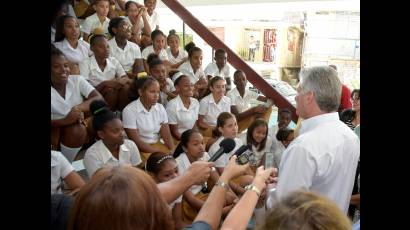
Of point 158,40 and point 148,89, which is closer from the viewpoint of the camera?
point 148,89

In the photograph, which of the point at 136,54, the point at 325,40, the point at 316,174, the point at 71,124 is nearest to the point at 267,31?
the point at 325,40

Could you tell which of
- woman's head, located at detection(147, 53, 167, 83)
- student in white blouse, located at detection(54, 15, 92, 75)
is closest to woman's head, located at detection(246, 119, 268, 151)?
woman's head, located at detection(147, 53, 167, 83)

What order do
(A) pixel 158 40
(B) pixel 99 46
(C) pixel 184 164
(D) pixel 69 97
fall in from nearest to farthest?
1. (D) pixel 69 97
2. (C) pixel 184 164
3. (B) pixel 99 46
4. (A) pixel 158 40

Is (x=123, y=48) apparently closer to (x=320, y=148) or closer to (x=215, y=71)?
(x=215, y=71)

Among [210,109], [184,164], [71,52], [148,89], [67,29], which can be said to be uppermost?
[67,29]

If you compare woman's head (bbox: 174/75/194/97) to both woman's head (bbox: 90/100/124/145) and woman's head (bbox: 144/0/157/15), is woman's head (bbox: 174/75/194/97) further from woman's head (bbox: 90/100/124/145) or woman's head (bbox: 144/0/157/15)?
woman's head (bbox: 144/0/157/15)

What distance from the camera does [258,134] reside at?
A: 156 inches

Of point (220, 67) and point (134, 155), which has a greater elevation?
point (220, 67)

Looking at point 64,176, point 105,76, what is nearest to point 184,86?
point 105,76

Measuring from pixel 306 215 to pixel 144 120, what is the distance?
2767 mm
